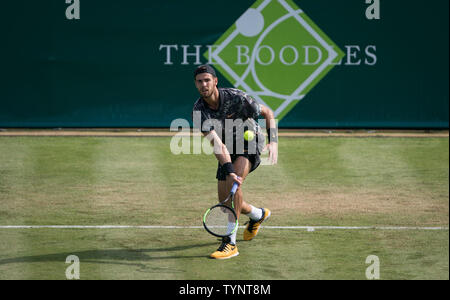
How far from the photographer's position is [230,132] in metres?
6.20

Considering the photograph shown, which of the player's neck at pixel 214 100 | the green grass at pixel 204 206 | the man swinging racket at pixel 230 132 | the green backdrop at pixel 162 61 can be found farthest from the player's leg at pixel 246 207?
the green backdrop at pixel 162 61

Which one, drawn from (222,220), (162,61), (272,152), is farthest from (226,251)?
(162,61)

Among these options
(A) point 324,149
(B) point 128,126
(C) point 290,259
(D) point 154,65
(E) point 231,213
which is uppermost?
(D) point 154,65

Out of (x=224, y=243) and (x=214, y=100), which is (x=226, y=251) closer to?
(x=224, y=243)

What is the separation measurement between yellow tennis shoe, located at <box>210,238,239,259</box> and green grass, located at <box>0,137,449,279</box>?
0.30 feet

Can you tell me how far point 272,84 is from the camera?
40.3 ft

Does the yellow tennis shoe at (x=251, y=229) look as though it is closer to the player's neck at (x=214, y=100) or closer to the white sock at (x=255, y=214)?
the white sock at (x=255, y=214)

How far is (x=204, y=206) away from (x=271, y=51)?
16.6 ft

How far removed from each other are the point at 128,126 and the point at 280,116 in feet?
8.63

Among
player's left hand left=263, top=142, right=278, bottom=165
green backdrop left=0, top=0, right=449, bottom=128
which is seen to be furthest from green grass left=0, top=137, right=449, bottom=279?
player's left hand left=263, top=142, right=278, bottom=165

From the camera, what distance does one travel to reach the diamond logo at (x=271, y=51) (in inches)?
482

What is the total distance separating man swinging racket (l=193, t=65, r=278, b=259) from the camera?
19.4 ft

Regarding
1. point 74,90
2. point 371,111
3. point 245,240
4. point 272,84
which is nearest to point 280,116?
point 272,84

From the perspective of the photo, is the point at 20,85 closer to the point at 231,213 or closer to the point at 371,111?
the point at 371,111
